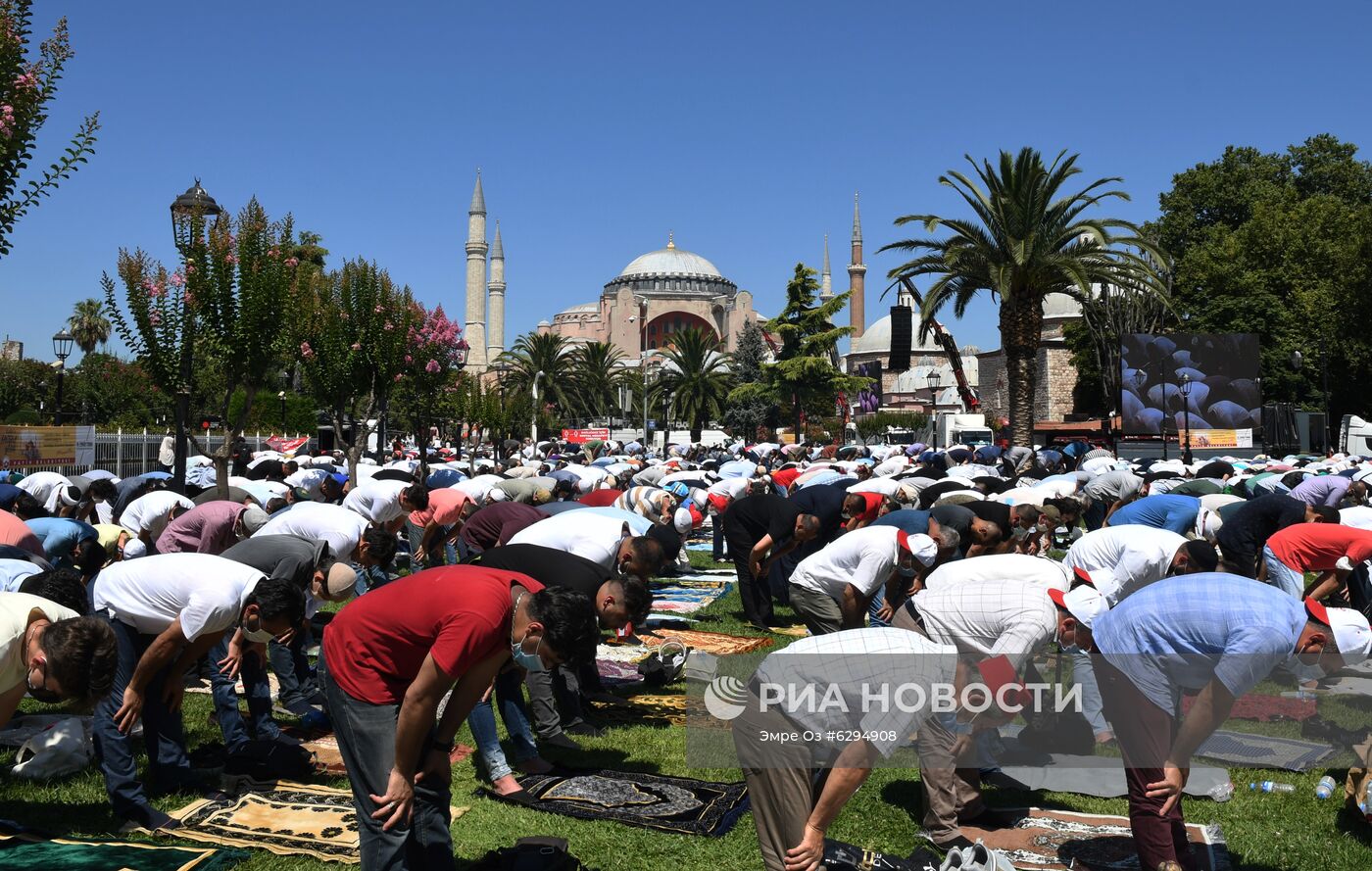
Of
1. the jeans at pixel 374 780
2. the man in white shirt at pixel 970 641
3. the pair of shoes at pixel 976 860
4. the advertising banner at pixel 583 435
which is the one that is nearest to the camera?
the jeans at pixel 374 780

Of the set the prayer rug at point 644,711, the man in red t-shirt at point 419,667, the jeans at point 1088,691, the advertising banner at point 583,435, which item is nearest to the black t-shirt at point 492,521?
the prayer rug at point 644,711

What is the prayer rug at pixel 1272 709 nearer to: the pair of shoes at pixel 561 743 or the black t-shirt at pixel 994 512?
the black t-shirt at pixel 994 512

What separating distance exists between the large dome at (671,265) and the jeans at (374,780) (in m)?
115

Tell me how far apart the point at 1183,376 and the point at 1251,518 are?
25221 mm

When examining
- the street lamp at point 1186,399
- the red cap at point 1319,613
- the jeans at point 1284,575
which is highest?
the street lamp at point 1186,399

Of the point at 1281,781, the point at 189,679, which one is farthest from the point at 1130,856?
the point at 189,679

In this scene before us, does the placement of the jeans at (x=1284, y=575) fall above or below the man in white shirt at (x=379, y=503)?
below

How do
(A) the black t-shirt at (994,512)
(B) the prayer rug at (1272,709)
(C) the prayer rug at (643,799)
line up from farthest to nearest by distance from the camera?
(A) the black t-shirt at (994,512), (B) the prayer rug at (1272,709), (C) the prayer rug at (643,799)

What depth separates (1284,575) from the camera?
7.15 m

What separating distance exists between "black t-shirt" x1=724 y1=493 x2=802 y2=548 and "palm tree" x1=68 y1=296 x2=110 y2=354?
6159cm

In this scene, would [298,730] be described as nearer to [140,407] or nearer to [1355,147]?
[140,407]

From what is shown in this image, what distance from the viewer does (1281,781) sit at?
5.69 m

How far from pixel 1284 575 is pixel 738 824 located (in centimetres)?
423

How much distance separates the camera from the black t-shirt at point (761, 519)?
9.32 m
